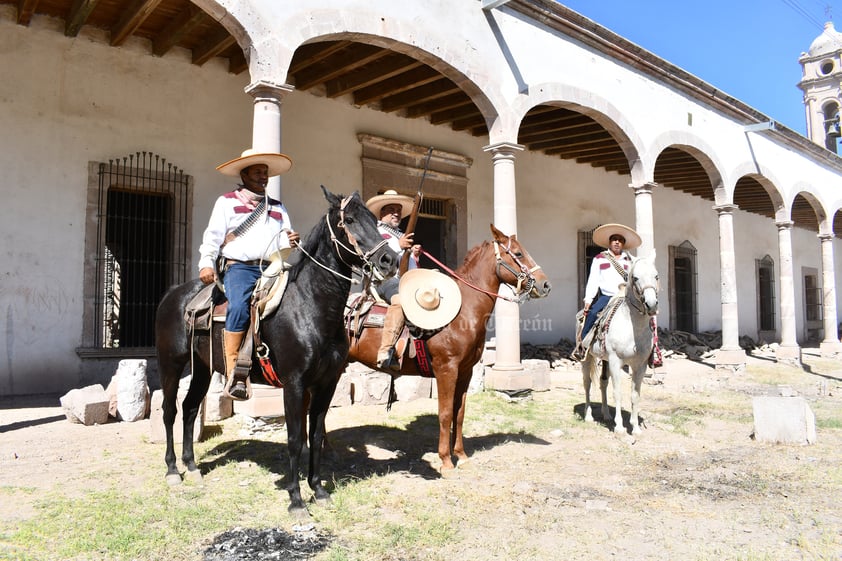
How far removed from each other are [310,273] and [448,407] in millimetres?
1579

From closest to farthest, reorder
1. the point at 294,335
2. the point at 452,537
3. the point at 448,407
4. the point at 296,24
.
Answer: the point at 452,537 < the point at 294,335 < the point at 448,407 < the point at 296,24

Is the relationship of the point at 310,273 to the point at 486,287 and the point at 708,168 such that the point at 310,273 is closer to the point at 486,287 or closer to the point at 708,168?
the point at 486,287

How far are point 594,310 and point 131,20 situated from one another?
599 cm

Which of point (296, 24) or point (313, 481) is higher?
point (296, 24)

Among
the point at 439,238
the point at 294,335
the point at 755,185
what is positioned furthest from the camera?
Result: the point at 755,185

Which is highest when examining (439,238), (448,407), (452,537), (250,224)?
(439,238)

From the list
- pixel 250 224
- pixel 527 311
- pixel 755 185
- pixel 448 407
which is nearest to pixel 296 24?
pixel 250 224

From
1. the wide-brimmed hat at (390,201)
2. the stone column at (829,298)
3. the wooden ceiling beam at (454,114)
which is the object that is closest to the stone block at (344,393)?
the wide-brimmed hat at (390,201)

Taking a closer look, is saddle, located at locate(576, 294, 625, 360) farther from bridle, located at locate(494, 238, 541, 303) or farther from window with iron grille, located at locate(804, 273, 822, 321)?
window with iron grille, located at locate(804, 273, 822, 321)

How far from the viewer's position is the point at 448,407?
439 cm

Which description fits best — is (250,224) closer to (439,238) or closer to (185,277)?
(185,277)

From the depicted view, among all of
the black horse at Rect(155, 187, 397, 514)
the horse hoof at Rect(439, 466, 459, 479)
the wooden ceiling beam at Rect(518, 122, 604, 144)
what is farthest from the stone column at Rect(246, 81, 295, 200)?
the wooden ceiling beam at Rect(518, 122, 604, 144)

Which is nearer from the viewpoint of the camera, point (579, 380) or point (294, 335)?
point (294, 335)

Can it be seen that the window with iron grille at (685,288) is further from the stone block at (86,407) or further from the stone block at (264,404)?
the stone block at (86,407)
